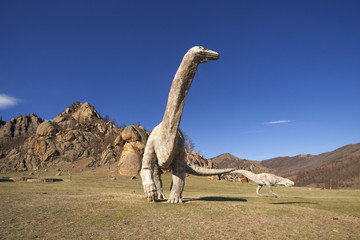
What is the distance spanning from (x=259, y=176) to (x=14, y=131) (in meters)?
84.5

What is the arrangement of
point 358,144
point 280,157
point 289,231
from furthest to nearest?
point 280,157 → point 358,144 → point 289,231

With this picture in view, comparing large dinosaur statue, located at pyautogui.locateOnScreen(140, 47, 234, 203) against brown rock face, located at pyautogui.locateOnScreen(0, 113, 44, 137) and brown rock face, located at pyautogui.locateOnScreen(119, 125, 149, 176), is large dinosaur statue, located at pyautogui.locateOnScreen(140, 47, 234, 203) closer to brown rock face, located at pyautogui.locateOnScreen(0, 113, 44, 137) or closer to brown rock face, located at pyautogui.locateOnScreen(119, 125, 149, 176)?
brown rock face, located at pyautogui.locateOnScreen(119, 125, 149, 176)

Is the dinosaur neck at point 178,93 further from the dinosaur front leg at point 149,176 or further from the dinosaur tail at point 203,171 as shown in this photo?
the dinosaur tail at point 203,171

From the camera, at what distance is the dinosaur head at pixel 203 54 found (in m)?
7.21

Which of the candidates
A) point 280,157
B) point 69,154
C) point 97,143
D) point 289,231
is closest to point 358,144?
point 280,157

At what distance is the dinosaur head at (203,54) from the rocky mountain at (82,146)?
26802 mm

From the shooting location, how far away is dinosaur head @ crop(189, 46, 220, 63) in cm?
721

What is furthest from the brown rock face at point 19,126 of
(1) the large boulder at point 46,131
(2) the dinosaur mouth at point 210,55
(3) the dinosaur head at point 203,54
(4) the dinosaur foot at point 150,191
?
(2) the dinosaur mouth at point 210,55

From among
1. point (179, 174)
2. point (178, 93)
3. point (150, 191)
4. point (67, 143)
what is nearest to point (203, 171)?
point (179, 174)

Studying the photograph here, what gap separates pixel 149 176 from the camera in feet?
28.3

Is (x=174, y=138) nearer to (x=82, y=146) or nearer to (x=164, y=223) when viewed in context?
(x=164, y=223)

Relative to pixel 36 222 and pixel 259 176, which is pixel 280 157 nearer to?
pixel 259 176

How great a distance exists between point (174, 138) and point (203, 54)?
2899 millimetres

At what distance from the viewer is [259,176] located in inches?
607
